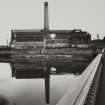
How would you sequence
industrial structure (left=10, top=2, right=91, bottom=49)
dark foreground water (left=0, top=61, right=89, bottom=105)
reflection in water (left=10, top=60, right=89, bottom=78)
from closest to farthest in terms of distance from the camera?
dark foreground water (left=0, top=61, right=89, bottom=105) < reflection in water (left=10, top=60, right=89, bottom=78) < industrial structure (left=10, top=2, right=91, bottom=49)

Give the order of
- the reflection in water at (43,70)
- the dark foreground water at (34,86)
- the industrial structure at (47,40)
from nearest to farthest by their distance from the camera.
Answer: the dark foreground water at (34,86) → the reflection in water at (43,70) → the industrial structure at (47,40)

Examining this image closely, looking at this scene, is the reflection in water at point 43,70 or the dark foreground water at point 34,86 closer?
the dark foreground water at point 34,86

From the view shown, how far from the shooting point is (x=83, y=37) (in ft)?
268

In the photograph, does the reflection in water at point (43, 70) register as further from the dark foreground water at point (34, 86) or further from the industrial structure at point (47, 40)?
the industrial structure at point (47, 40)

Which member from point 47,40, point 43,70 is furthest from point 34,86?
point 47,40

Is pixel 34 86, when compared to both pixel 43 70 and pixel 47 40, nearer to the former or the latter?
pixel 43 70

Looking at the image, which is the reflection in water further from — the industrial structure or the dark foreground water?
the industrial structure

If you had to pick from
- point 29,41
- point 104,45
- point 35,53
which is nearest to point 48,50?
point 35,53

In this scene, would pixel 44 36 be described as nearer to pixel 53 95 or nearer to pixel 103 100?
pixel 53 95

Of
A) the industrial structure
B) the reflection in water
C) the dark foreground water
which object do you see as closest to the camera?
the dark foreground water

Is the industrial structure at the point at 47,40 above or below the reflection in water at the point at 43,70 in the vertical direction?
above

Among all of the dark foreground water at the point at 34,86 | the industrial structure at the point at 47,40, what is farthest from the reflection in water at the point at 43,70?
the industrial structure at the point at 47,40

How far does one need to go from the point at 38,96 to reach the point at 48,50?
155 ft

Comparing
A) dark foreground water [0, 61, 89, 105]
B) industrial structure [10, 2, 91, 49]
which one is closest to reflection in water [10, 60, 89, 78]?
dark foreground water [0, 61, 89, 105]
